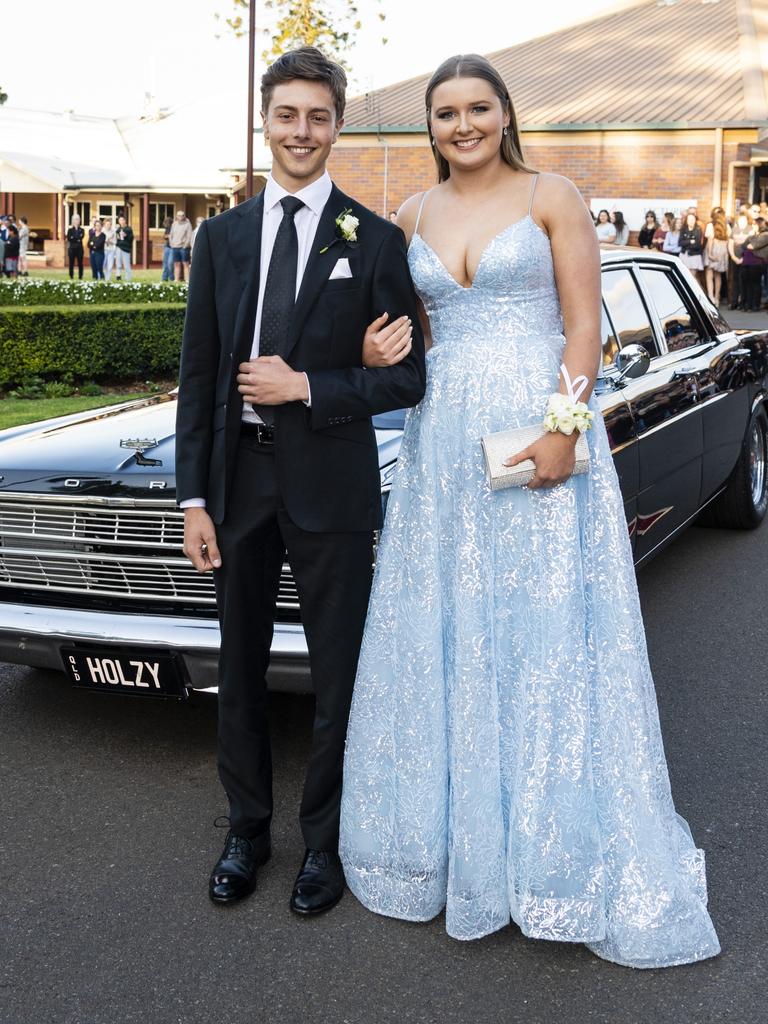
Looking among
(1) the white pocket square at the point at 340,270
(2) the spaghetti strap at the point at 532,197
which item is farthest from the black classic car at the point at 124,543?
(2) the spaghetti strap at the point at 532,197

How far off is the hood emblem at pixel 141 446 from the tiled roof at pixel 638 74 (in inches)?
786

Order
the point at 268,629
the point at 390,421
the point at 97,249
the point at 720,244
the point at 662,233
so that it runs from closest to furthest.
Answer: the point at 268,629 < the point at 390,421 < the point at 720,244 < the point at 662,233 < the point at 97,249

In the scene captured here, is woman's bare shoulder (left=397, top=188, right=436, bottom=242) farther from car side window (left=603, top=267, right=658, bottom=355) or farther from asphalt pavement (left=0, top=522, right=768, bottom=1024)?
car side window (left=603, top=267, right=658, bottom=355)

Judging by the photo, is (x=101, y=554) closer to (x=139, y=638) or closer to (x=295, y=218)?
(x=139, y=638)

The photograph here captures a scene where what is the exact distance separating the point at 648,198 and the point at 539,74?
18.4 feet

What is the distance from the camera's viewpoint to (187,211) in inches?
1837

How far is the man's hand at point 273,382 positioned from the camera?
111 inches

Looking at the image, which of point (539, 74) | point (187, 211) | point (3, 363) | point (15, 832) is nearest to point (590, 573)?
point (15, 832)

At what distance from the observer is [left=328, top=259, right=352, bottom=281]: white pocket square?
113 inches

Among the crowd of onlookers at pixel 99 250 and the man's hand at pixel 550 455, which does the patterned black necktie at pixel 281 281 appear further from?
the crowd of onlookers at pixel 99 250

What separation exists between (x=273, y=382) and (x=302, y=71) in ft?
2.43

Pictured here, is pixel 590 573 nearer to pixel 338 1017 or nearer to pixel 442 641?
pixel 442 641

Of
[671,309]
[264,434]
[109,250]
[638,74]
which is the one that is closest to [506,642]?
[264,434]

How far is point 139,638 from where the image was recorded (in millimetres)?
3637
